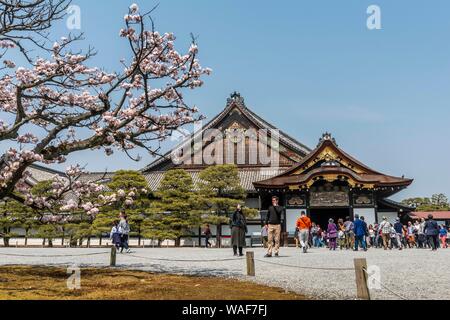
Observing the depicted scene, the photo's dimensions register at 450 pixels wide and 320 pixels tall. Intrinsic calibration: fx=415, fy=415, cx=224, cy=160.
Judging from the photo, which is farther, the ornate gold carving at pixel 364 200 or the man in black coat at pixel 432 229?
the ornate gold carving at pixel 364 200

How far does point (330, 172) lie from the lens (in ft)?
92.7

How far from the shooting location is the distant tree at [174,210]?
29.0 metres

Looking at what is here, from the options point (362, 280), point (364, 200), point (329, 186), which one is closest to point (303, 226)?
point (362, 280)

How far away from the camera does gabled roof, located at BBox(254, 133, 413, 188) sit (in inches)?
1112

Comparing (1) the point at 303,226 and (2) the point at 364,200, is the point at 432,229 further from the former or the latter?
(2) the point at 364,200

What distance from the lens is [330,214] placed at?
113 ft

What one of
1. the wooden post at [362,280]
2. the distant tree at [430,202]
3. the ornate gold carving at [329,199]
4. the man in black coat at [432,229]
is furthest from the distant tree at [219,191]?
the distant tree at [430,202]

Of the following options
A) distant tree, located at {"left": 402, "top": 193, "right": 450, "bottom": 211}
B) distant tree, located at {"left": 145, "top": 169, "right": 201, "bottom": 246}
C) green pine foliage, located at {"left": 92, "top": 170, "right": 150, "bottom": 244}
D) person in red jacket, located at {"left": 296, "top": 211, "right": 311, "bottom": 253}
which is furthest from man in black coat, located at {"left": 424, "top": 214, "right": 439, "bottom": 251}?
distant tree, located at {"left": 402, "top": 193, "right": 450, "bottom": 211}

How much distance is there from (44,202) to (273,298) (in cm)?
630

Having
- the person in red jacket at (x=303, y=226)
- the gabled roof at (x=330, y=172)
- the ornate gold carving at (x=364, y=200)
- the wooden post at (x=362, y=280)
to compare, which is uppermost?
the gabled roof at (x=330, y=172)

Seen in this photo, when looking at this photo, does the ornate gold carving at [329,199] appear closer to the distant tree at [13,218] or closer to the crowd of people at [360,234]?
the crowd of people at [360,234]

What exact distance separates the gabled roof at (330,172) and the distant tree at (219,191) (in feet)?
5.56


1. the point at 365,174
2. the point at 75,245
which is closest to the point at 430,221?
the point at 365,174

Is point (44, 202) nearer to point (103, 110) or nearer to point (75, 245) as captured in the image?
point (103, 110)
